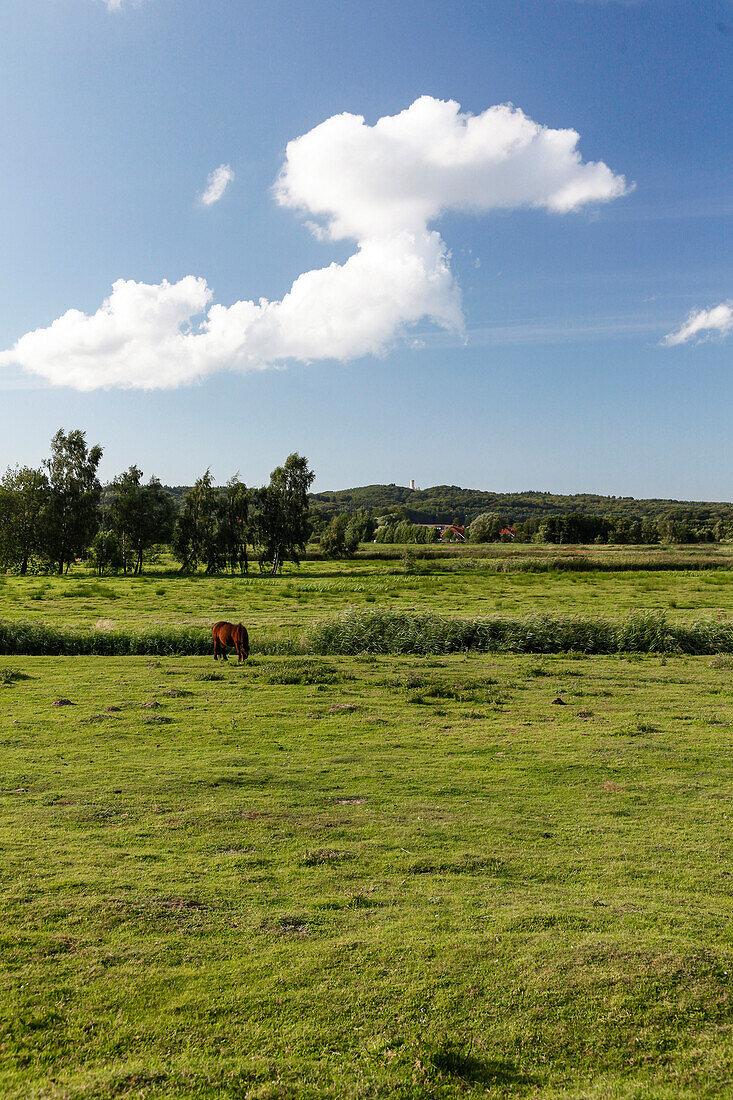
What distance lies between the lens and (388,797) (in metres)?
12.0

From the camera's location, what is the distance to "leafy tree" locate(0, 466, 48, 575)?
77.8m

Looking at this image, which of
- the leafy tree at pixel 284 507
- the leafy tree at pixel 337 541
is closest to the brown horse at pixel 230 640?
the leafy tree at pixel 284 507

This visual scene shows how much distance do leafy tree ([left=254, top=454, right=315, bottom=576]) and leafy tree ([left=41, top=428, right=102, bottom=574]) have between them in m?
21.3

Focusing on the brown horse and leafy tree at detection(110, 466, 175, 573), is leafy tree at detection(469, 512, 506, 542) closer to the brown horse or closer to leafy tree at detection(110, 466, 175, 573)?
leafy tree at detection(110, 466, 175, 573)

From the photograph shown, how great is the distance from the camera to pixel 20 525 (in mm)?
78375

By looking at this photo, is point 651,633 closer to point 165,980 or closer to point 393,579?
point 165,980

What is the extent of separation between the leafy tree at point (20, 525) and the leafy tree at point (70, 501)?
111cm

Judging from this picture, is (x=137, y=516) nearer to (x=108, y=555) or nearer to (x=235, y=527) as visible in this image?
(x=108, y=555)

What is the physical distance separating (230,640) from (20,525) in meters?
63.9

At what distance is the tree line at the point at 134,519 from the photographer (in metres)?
78.6

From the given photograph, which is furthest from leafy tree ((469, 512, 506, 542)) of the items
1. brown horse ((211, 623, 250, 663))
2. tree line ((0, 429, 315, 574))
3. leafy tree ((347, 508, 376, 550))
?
brown horse ((211, 623, 250, 663))

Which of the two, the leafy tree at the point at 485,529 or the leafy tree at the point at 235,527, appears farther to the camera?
the leafy tree at the point at 485,529

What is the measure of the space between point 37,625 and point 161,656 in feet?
22.0

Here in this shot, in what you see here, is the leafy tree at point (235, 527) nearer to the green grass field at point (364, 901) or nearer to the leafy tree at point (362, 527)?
the green grass field at point (364, 901)
